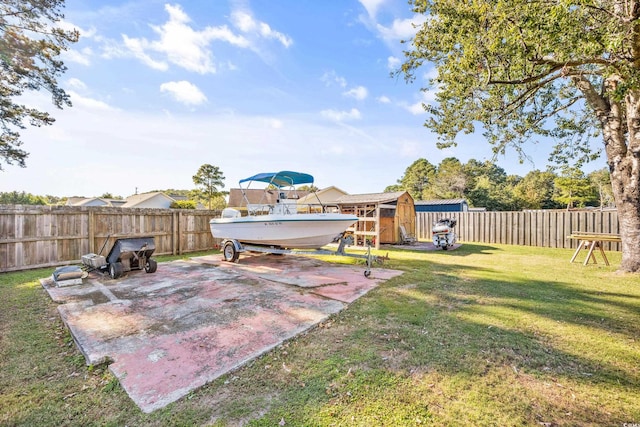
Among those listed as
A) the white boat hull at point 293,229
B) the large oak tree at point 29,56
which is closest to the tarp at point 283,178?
the white boat hull at point 293,229

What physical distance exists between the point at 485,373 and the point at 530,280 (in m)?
4.76

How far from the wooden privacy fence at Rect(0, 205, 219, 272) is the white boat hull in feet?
11.1

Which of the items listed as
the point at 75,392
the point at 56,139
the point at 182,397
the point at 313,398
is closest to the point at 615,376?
the point at 313,398

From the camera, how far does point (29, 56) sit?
28.4 feet

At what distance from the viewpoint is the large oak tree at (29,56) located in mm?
8000

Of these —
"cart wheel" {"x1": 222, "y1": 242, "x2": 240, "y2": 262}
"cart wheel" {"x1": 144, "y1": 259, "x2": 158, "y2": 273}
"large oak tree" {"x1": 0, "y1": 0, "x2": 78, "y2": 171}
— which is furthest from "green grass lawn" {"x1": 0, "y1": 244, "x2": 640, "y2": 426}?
"large oak tree" {"x1": 0, "y1": 0, "x2": 78, "y2": 171}

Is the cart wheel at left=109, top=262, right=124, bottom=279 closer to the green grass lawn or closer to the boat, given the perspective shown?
the green grass lawn

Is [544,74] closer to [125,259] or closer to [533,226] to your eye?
[125,259]

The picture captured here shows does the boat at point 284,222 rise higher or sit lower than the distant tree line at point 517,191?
lower

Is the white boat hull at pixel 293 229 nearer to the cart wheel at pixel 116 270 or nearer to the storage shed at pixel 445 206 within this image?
the cart wheel at pixel 116 270

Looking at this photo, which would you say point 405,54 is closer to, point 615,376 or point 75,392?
point 615,376

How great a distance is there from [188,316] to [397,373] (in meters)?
2.95

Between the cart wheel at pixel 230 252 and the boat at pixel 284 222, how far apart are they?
23cm

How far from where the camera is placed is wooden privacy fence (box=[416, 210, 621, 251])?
428 inches
